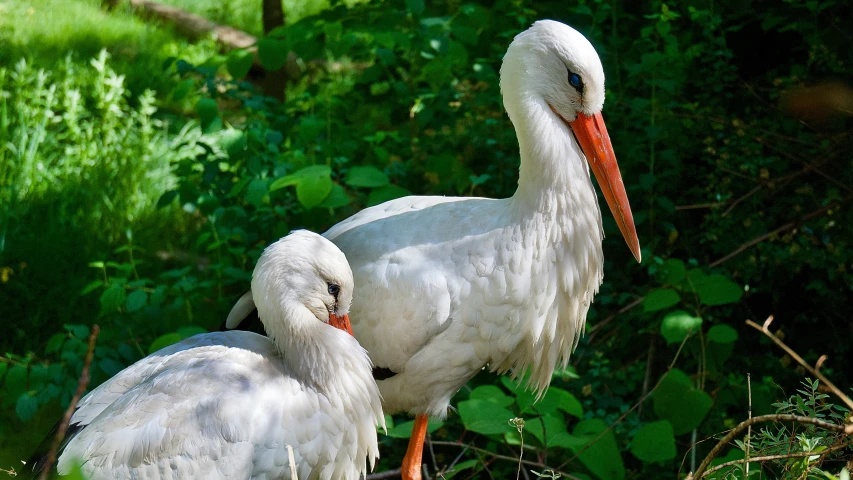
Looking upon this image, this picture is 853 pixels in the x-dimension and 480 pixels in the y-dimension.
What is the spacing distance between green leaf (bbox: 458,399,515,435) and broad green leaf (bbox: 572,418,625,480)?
0.75 ft

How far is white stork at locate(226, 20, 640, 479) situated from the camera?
2369 mm

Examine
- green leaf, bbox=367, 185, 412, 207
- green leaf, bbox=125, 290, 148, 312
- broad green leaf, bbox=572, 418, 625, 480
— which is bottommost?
broad green leaf, bbox=572, 418, 625, 480

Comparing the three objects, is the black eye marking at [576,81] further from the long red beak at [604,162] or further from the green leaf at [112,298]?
the green leaf at [112,298]

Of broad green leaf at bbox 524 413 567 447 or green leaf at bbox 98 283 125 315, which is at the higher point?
green leaf at bbox 98 283 125 315

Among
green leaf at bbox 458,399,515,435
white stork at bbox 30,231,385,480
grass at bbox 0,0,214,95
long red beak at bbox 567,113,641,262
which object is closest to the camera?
white stork at bbox 30,231,385,480

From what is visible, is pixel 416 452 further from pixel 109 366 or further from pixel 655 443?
pixel 109 366

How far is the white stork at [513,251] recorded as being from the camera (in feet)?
7.77

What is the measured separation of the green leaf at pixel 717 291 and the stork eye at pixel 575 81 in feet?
3.15

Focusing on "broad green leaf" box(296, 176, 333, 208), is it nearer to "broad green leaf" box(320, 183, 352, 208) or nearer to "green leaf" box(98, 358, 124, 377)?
"broad green leaf" box(320, 183, 352, 208)

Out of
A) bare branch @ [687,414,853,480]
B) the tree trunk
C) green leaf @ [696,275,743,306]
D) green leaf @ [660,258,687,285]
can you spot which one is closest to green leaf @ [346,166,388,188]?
green leaf @ [660,258,687,285]

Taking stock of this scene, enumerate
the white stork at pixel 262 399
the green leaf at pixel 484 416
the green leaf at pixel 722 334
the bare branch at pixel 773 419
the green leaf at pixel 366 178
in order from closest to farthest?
the bare branch at pixel 773 419 → the white stork at pixel 262 399 → the green leaf at pixel 484 416 → the green leaf at pixel 722 334 → the green leaf at pixel 366 178

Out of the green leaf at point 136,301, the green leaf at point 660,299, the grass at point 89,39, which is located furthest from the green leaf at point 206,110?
the grass at point 89,39

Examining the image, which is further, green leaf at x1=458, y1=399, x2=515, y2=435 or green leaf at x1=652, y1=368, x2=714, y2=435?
green leaf at x1=652, y1=368, x2=714, y2=435

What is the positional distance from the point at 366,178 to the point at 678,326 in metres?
1.08
